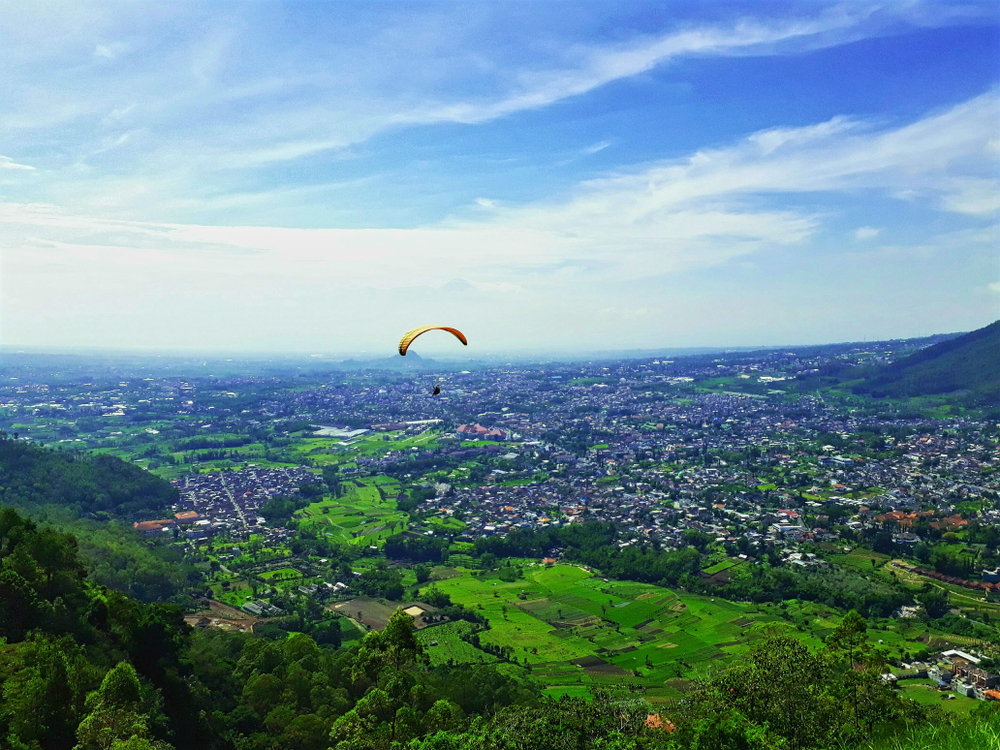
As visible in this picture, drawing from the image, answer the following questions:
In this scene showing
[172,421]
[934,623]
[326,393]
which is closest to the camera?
[934,623]

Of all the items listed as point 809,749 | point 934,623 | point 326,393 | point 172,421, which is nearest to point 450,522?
point 934,623

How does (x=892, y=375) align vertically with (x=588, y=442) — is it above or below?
above

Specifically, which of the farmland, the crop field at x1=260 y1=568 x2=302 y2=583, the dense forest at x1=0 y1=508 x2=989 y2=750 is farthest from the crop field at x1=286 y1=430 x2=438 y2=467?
the dense forest at x1=0 y1=508 x2=989 y2=750

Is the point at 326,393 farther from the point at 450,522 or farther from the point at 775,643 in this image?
the point at 775,643

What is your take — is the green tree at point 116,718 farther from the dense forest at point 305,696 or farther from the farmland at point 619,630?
the farmland at point 619,630

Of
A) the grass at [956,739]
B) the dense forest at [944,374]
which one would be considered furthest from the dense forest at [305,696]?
the dense forest at [944,374]

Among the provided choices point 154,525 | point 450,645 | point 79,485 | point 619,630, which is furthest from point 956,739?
point 79,485
